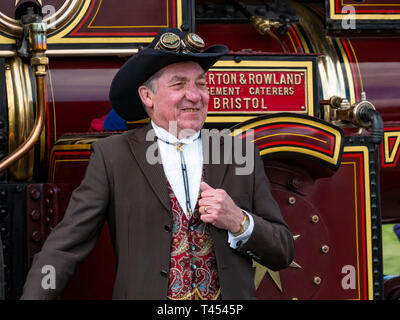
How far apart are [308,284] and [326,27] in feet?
3.78

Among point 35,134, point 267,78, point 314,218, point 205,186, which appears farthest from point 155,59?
point 314,218

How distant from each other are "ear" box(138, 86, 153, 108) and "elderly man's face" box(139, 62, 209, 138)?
0.04 metres

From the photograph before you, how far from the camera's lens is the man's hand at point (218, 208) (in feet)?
6.30

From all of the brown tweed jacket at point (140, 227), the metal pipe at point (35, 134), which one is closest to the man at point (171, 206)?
the brown tweed jacket at point (140, 227)

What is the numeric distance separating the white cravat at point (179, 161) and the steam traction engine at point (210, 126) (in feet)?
1.73

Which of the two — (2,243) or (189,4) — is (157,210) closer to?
(2,243)

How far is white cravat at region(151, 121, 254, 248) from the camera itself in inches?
83.4

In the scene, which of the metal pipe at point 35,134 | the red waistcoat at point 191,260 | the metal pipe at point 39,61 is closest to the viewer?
the red waistcoat at point 191,260

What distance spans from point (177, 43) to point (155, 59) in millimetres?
81

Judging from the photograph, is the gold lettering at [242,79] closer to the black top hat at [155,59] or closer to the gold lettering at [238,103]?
the gold lettering at [238,103]

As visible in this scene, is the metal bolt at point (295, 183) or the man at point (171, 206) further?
the metal bolt at point (295, 183)

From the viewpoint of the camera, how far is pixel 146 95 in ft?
7.06

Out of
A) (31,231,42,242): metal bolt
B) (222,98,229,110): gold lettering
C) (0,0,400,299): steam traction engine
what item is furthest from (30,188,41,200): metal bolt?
(222,98,229,110): gold lettering

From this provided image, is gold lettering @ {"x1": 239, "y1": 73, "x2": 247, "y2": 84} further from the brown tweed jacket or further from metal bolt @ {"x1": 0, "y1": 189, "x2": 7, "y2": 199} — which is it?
metal bolt @ {"x1": 0, "y1": 189, "x2": 7, "y2": 199}
